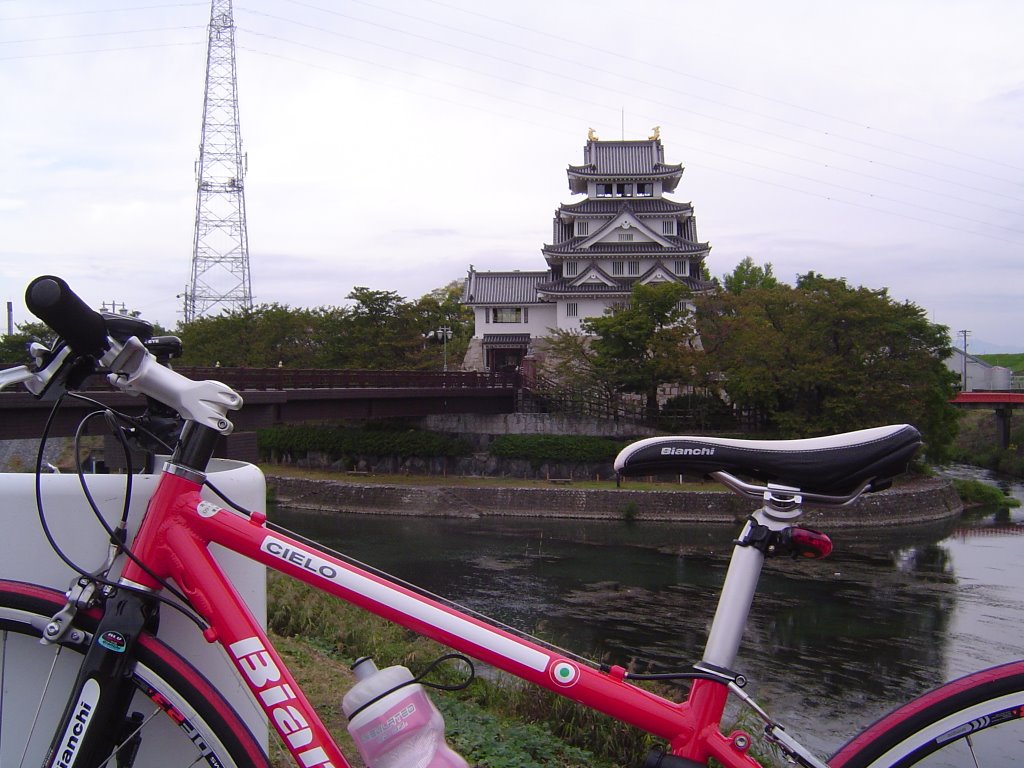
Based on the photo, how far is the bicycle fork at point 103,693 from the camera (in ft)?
4.62

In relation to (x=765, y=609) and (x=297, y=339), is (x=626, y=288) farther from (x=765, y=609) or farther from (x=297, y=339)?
(x=765, y=609)

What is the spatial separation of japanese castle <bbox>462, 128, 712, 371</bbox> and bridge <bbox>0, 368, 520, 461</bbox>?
5.06m

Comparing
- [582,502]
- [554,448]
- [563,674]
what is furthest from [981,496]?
[563,674]

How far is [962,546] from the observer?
18.7 m

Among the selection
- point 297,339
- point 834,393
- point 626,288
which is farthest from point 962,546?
point 297,339

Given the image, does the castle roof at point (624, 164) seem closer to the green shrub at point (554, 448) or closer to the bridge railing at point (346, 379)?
the bridge railing at point (346, 379)

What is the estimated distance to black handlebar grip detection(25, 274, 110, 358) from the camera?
4.50 feet

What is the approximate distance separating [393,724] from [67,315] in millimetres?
932

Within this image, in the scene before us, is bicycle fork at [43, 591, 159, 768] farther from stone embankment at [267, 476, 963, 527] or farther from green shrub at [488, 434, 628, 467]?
green shrub at [488, 434, 628, 467]

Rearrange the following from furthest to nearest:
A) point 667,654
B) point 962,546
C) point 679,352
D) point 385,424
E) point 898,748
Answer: point 385,424
point 679,352
point 962,546
point 667,654
point 898,748

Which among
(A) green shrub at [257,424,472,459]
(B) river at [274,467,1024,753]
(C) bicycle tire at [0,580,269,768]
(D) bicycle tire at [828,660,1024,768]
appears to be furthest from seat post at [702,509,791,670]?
(A) green shrub at [257,424,472,459]

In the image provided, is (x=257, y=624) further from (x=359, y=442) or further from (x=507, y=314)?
(x=507, y=314)

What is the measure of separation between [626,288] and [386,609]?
3262cm

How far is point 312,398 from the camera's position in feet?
64.7
